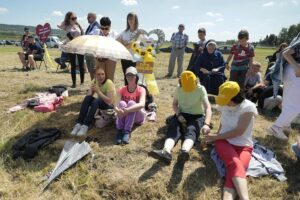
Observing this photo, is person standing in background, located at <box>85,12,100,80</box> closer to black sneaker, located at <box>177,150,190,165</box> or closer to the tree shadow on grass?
black sneaker, located at <box>177,150,190,165</box>

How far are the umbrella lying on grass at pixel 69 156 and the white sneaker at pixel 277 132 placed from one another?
9.91 feet

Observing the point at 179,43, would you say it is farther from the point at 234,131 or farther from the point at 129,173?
the point at 129,173

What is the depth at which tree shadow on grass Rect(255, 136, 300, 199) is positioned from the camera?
4367mm

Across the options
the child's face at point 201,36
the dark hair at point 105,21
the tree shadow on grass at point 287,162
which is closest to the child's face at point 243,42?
the tree shadow on grass at point 287,162

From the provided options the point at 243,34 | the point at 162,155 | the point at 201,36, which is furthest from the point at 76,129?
the point at 201,36

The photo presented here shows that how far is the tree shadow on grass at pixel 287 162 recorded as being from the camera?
172 inches

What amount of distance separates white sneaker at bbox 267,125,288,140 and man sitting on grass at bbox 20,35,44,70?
11648 mm

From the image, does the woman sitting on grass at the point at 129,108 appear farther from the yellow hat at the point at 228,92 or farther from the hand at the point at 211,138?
the yellow hat at the point at 228,92

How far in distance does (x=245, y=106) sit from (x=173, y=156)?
1317mm

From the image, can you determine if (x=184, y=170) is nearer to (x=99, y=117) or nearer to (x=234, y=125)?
(x=234, y=125)

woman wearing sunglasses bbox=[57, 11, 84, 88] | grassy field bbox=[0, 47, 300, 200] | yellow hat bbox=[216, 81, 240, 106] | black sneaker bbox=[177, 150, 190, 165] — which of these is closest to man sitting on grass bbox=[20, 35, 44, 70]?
woman wearing sunglasses bbox=[57, 11, 84, 88]

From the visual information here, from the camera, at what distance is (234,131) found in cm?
438

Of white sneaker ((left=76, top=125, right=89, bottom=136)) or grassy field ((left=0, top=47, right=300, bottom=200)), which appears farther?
white sneaker ((left=76, top=125, right=89, bottom=136))

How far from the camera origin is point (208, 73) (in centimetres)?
788
